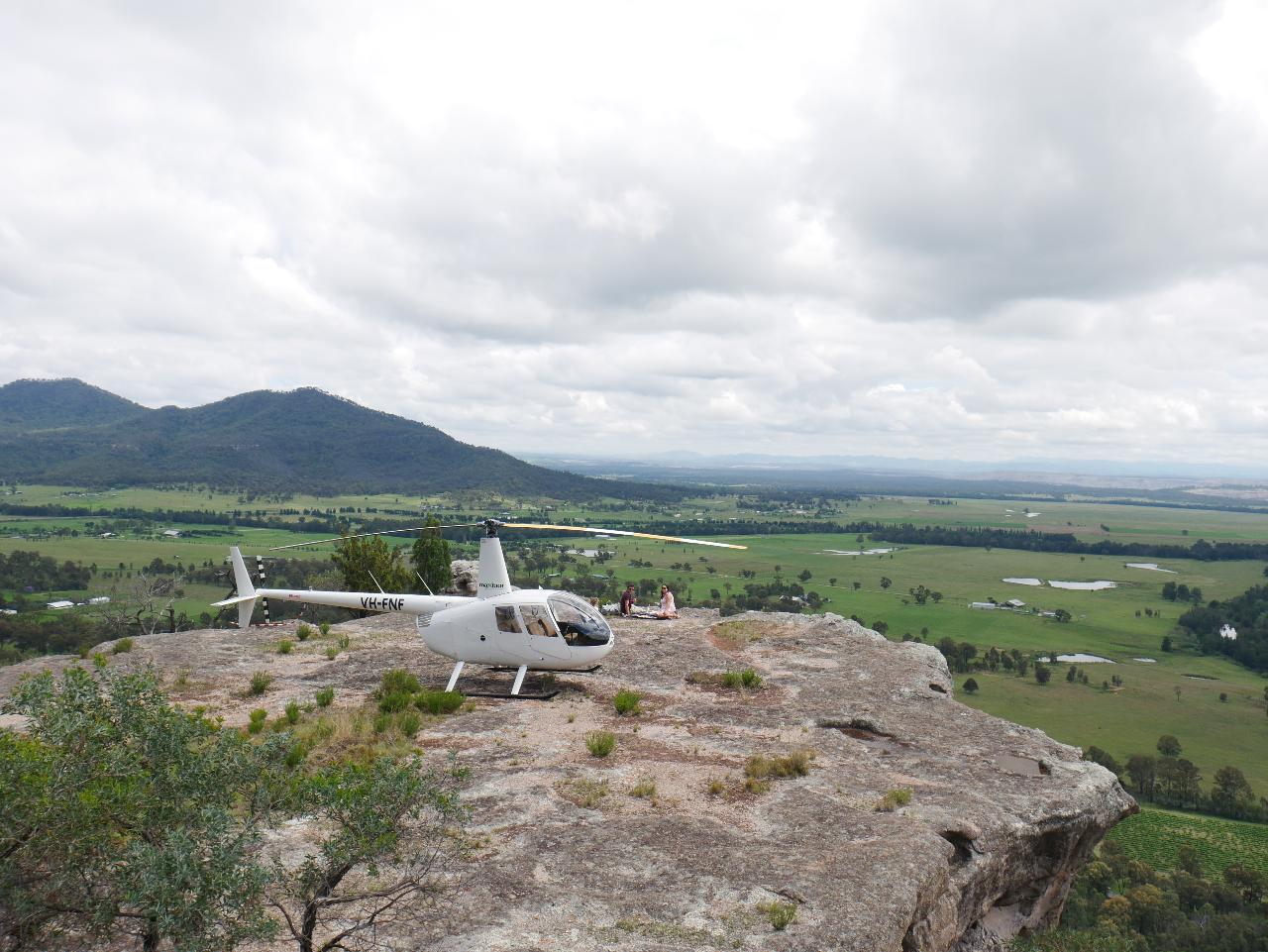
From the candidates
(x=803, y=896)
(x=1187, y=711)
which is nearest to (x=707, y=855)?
(x=803, y=896)

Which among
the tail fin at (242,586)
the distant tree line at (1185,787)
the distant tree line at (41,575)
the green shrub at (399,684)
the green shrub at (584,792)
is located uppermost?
the tail fin at (242,586)

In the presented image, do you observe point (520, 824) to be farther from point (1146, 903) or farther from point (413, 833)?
point (1146, 903)

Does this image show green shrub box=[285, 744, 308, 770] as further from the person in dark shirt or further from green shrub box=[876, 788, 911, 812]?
the person in dark shirt

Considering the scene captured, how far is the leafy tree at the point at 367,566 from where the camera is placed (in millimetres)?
39812

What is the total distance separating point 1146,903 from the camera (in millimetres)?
42219

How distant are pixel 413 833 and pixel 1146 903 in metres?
50.4

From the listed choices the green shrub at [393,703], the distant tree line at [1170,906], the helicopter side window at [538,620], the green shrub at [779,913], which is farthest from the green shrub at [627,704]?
the distant tree line at [1170,906]

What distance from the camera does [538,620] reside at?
64.5ft

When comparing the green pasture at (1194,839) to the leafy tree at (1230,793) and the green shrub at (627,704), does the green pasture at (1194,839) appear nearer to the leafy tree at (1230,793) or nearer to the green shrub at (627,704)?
the leafy tree at (1230,793)

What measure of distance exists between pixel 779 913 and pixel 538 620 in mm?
11385

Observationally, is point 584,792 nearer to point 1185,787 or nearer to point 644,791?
point 644,791

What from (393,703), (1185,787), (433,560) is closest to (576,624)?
(393,703)

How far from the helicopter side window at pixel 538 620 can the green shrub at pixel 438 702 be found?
104 inches

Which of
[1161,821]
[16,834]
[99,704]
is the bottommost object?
[1161,821]
